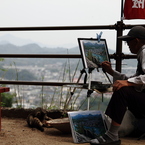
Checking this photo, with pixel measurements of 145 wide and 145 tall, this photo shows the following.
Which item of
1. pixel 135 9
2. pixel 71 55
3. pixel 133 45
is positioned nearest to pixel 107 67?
pixel 133 45

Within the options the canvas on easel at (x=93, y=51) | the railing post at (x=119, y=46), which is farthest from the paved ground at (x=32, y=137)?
the railing post at (x=119, y=46)

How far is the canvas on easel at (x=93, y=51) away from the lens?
3.70 m

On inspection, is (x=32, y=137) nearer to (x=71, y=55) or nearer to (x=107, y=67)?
(x=107, y=67)

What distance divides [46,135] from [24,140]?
349mm

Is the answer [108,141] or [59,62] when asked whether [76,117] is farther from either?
[59,62]

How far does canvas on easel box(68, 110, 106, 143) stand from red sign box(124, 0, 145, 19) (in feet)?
4.64

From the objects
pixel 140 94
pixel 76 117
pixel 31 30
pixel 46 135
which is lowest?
pixel 46 135

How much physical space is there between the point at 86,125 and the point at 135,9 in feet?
5.52

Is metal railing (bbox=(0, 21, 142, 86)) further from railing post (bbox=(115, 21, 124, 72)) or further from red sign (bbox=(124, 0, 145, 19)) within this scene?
red sign (bbox=(124, 0, 145, 19))

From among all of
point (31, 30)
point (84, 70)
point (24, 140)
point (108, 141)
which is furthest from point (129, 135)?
point (31, 30)

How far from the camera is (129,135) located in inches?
141

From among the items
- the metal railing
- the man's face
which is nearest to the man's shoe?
the man's face

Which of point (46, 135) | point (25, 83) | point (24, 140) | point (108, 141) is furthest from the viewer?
point (25, 83)

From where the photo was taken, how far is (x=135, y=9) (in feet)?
14.0
